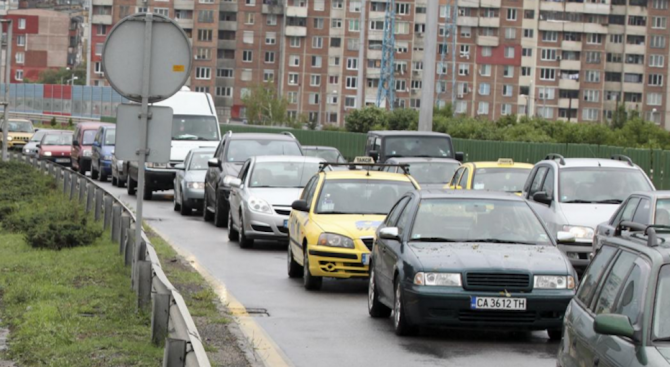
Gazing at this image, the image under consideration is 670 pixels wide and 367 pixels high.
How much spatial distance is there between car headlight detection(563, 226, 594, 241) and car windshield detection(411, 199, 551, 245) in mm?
4996

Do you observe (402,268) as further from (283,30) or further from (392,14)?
(283,30)

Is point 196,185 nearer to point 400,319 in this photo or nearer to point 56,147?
point 400,319

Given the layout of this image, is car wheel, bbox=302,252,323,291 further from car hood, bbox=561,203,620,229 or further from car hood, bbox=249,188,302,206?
car hood, bbox=249,188,302,206

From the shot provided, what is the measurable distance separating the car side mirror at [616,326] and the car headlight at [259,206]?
51.5 feet

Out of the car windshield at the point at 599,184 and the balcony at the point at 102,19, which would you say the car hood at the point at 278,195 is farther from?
the balcony at the point at 102,19

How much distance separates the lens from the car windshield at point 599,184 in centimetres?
1936

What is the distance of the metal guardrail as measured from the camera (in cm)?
750

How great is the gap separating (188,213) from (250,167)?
7.24 metres

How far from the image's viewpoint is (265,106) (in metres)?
143

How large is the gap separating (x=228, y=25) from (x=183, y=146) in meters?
118

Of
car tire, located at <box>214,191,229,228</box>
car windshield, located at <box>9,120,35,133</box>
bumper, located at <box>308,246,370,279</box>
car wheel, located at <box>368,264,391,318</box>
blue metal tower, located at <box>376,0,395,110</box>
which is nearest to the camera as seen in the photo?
car wheel, located at <box>368,264,391,318</box>

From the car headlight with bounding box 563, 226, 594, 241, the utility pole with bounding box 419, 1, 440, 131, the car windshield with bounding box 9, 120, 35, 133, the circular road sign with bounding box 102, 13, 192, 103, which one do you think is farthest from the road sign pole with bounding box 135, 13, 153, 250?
the car windshield with bounding box 9, 120, 35, 133

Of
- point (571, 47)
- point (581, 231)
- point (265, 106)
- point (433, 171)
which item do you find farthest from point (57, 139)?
point (571, 47)

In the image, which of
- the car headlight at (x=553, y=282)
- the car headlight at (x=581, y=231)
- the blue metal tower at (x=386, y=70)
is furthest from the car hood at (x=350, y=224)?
the blue metal tower at (x=386, y=70)
